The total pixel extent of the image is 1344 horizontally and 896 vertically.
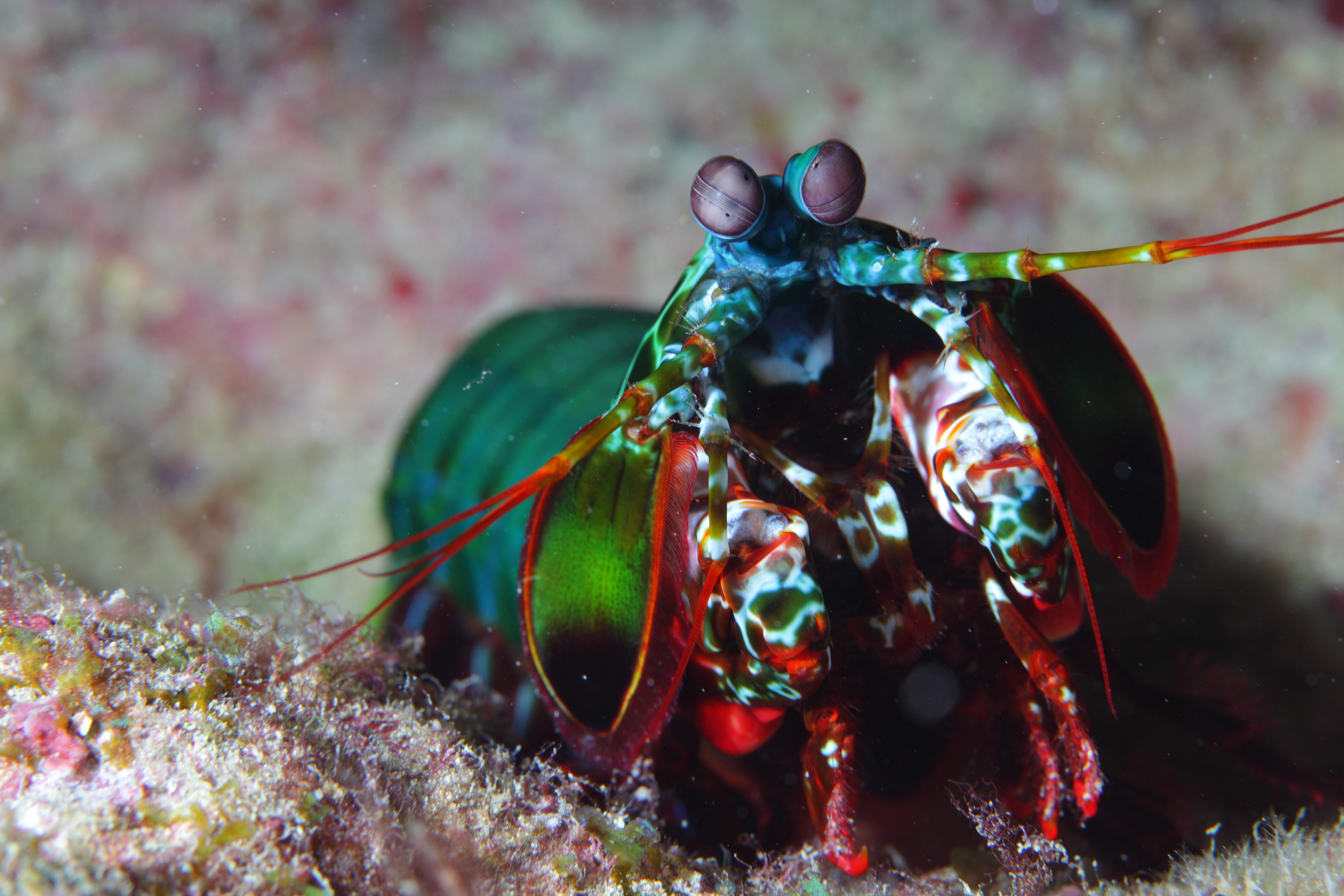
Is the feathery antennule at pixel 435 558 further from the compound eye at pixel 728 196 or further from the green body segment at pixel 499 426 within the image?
the green body segment at pixel 499 426

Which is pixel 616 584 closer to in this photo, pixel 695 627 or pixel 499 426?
pixel 695 627

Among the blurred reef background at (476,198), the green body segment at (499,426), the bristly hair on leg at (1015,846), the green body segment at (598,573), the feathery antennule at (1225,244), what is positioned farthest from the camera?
the blurred reef background at (476,198)

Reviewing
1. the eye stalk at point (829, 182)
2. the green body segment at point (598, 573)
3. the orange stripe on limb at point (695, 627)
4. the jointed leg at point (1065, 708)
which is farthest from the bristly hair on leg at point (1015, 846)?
the eye stalk at point (829, 182)

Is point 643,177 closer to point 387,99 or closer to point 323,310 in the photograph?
point 387,99

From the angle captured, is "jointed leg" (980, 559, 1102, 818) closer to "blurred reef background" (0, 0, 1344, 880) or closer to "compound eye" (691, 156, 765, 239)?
"compound eye" (691, 156, 765, 239)

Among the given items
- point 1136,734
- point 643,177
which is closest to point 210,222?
point 643,177

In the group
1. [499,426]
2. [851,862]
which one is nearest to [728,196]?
[851,862]
